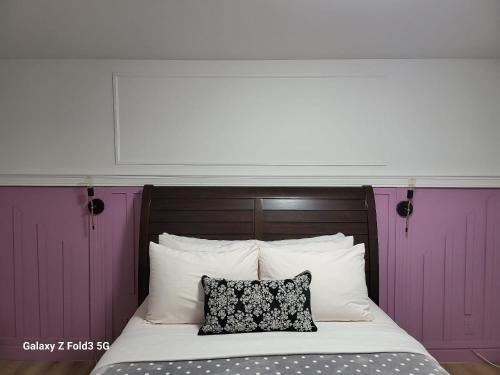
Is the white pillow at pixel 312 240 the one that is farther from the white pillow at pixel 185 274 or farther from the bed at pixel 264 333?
the white pillow at pixel 185 274

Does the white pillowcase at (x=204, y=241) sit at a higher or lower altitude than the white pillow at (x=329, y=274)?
higher

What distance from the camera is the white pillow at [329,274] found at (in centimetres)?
234

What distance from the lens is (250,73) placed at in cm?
293

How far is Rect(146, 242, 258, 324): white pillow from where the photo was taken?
2305 mm

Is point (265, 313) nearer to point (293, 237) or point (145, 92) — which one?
point (293, 237)

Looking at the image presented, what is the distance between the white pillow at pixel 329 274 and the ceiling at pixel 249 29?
4.11 ft

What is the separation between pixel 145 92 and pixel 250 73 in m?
0.70

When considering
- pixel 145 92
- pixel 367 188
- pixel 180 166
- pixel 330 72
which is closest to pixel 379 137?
pixel 367 188

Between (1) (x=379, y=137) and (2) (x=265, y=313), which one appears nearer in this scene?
(2) (x=265, y=313)

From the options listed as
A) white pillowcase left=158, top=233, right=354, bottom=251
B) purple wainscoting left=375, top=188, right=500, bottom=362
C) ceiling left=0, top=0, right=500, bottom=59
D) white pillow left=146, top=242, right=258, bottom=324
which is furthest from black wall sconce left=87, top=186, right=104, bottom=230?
purple wainscoting left=375, top=188, right=500, bottom=362

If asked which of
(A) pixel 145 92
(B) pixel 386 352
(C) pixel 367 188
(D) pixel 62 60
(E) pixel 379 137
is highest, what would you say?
(D) pixel 62 60

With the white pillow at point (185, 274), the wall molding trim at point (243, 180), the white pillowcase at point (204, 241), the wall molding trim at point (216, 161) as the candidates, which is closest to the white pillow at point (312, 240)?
the white pillowcase at point (204, 241)

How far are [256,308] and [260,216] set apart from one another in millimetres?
782

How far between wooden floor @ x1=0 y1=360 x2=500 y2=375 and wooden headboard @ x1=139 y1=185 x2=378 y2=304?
2.74 ft
